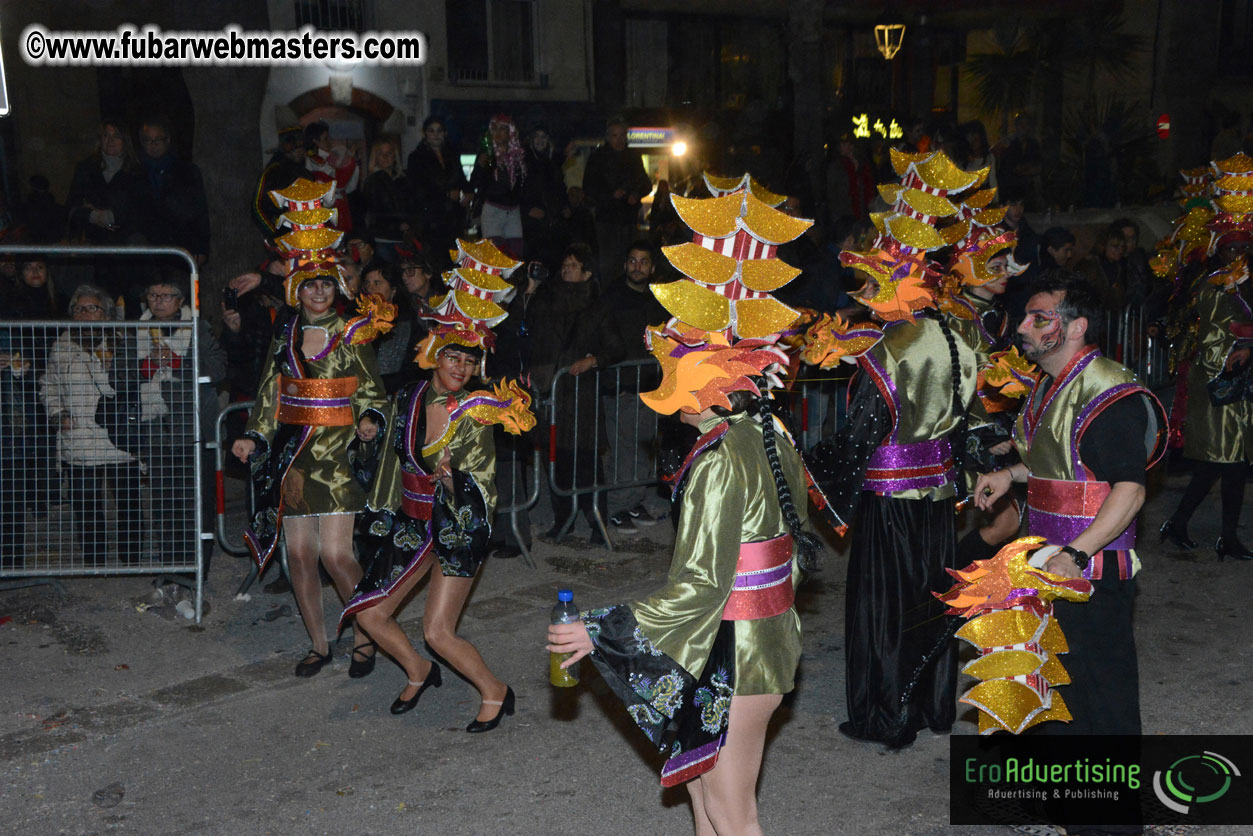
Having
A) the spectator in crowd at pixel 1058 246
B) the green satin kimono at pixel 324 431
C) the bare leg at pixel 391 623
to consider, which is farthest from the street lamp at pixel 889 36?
the bare leg at pixel 391 623

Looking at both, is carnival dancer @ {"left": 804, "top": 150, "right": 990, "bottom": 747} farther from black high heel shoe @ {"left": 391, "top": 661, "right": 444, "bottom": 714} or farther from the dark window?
the dark window

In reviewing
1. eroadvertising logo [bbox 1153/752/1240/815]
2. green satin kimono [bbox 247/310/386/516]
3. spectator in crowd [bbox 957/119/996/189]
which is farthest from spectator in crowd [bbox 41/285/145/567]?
spectator in crowd [bbox 957/119/996/189]

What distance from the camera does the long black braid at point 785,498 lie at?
3.70 metres

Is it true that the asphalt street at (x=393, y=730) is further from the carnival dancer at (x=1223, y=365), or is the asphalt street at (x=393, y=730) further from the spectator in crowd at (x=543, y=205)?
the spectator in crowd at (x=543, y=205)

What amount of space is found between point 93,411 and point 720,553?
5.21 meters

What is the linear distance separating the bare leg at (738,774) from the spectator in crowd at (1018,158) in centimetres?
1010

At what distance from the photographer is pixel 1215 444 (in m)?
8.12

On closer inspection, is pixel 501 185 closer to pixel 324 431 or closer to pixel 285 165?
pixel 285 165

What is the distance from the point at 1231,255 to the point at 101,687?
718cm

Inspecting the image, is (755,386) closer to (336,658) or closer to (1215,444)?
(336,658)

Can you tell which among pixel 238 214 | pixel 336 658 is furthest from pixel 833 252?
pixel 336 658

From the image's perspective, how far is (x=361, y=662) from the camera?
6258 mm

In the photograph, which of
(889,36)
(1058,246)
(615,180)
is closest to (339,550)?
(1058,246)

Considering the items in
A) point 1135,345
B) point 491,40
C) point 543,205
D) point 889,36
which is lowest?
point 1135,345
